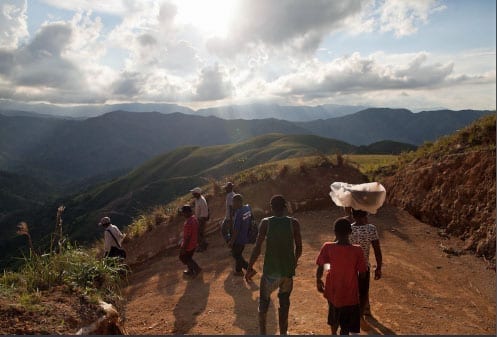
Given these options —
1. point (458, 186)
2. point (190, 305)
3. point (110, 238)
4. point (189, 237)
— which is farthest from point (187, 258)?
point (458, 186)

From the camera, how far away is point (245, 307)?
287 inches

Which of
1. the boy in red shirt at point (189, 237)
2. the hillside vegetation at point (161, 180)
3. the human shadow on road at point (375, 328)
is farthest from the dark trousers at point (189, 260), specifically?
the hillside vegetation at point (161, 180)

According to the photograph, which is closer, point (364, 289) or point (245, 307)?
point (364, 289)

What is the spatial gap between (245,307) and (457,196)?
7871 mm

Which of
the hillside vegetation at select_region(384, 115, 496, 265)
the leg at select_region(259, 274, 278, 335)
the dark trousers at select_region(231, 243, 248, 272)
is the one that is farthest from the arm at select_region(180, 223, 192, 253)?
the hillside vegetation at select_region(384, 115, 496, 265)

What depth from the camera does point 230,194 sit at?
33.3 feet

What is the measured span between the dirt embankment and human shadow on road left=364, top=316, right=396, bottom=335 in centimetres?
466

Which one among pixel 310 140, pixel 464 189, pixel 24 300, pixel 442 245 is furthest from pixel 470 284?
pixel 310 140

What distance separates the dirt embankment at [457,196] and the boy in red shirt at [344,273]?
6.12m

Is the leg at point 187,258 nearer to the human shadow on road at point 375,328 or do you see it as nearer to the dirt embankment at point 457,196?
the human shadow on road at point 375,328

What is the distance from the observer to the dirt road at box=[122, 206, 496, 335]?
6496 mm

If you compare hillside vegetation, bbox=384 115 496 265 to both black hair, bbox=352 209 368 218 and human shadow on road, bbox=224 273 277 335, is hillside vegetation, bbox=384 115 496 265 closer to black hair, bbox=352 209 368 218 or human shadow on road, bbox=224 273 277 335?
black hair, bbox=352 209 368 218

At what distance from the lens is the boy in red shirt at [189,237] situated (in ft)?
28.7

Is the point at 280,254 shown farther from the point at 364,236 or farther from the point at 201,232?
the point at 201,232
